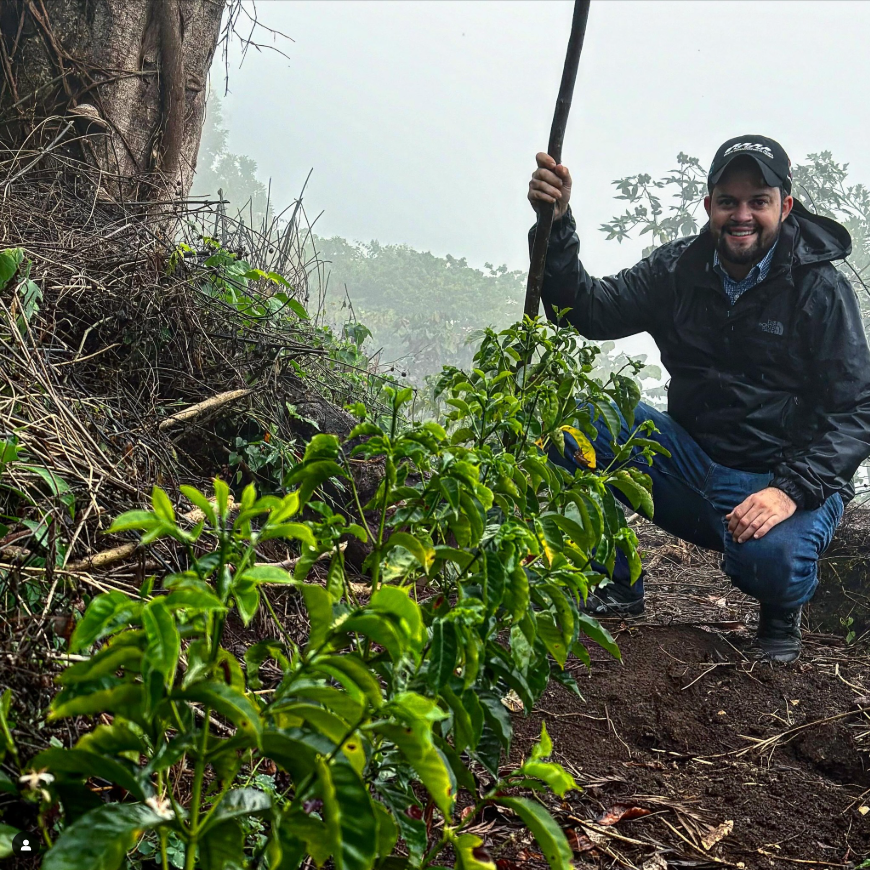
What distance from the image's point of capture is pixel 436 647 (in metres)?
0.99

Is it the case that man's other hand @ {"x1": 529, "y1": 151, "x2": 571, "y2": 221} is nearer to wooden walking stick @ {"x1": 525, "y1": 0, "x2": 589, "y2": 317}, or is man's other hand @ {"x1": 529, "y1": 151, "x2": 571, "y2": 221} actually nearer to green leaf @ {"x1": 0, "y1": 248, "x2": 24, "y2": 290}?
wooden walking stick @ {"x1": 525, "y1": 0, "x2": 589, "y2": 317}

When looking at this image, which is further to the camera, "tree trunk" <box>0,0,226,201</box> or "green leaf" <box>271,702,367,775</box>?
"tree trunk" <box>0,0,226,201</box>

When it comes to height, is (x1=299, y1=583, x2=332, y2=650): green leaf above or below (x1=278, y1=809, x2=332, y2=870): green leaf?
above

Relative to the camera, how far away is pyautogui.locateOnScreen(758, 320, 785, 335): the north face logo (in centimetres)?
318

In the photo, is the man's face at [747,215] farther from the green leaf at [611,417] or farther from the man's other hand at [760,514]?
the green leaf at [611,417]

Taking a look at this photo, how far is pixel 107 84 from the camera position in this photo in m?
3.55

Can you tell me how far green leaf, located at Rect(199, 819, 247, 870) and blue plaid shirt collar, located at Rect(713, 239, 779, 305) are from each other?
3.08 meters

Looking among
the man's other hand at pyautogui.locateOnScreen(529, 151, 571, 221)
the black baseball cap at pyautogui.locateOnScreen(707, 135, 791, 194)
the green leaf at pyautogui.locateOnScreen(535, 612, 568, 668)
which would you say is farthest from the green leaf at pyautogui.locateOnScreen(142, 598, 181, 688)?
the black baseball cap at pyautogui.locateOnScreen(707, 135, 791, 194)

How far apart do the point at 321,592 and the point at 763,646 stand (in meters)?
2.57

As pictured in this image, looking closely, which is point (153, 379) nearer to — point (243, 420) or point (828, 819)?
point (243, 420)

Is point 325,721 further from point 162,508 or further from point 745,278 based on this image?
point 745,278

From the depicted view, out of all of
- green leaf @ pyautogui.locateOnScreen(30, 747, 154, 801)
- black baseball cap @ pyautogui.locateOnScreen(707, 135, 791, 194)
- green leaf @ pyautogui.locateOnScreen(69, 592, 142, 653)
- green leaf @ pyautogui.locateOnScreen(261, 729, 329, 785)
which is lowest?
green leaf @ pyautogui.locateOnScreen(30, 747, 154, 801)

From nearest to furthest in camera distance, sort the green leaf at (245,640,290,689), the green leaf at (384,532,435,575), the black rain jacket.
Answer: the green leaf at (245,640,290,689) → the green leaf at (384,532,435,575) → the black rain jacket

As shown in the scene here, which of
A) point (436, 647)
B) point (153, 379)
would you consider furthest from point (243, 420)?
point (436, 647)
